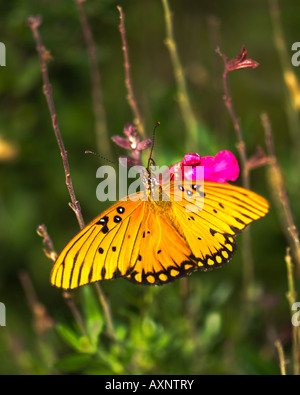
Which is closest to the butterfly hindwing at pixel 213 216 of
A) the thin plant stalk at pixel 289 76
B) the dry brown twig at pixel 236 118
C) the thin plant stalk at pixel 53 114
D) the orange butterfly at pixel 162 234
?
the orange butterfly at pixel 162 234

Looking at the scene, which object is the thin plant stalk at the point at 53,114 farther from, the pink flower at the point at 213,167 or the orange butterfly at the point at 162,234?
the pink flower at the point at 213,167

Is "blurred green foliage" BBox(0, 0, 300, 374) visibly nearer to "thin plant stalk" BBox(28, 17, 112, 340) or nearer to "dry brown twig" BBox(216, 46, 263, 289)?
"dry brown twig" BBox(216, 46, 263, 289)

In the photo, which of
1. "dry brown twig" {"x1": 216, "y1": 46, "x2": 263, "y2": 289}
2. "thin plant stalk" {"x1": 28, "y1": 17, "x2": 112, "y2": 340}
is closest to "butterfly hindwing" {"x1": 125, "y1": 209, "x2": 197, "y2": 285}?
A: "thin plant stalk" {"x1": 28, "y1": 17, "x2": 112, "y2": 340}

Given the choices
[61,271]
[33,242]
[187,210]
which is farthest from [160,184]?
[33,242]

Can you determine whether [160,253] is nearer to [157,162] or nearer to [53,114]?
[53,114]

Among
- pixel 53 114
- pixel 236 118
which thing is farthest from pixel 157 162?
pixel 53 114
